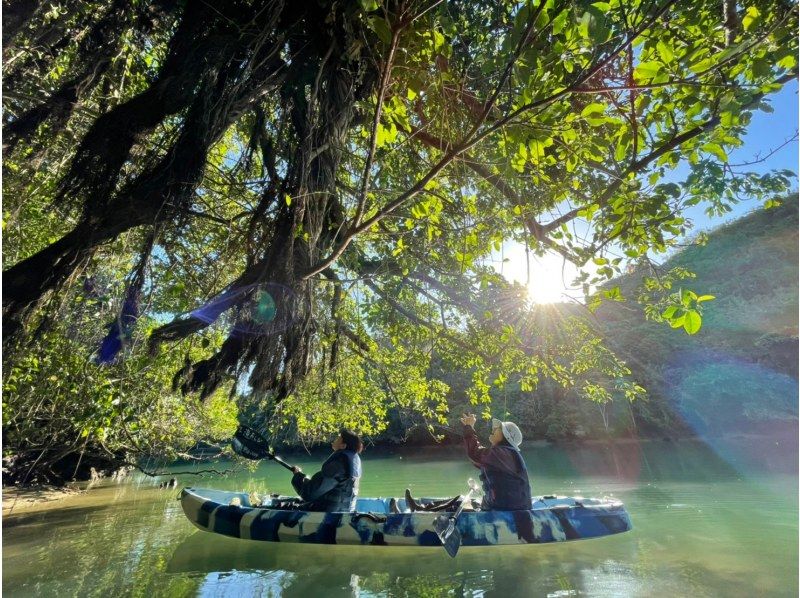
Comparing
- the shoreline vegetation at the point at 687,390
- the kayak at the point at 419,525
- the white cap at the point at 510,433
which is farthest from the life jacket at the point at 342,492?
the shoreline vegetation at the point at 687,390

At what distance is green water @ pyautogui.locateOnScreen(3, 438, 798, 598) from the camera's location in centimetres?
477

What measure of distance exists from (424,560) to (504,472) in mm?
1472

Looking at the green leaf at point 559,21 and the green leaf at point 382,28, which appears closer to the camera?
the green leaf at point 559,21

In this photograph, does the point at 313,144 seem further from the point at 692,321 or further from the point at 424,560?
the point at 424,560

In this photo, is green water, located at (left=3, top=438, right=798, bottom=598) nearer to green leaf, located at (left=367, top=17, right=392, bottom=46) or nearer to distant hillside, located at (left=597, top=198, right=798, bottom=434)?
green leaf, located at (left=367, top=17, right=392, bottom=46)

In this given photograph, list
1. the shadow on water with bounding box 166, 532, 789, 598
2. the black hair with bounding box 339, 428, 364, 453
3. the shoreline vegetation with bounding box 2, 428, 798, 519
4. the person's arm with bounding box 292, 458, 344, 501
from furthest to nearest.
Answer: the shoreline vegetation with bounding box 2, 428, 798, 519, the black hair with bounding box 339, 428, 364, 453, the person's arm with bounding box 292, 458, 344, 501, the shadow on water with bounding box 166, 532, 789, 598

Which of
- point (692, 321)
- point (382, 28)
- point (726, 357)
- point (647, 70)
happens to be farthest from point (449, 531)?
point (726, 357)

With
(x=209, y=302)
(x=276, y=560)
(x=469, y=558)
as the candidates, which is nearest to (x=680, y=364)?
(x=469, y=558)

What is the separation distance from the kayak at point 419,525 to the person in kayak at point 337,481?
349 millimetres

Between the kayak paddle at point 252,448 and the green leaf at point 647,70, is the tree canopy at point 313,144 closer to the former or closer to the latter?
the green leaf at point 647,70

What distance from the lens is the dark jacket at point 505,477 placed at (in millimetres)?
6031

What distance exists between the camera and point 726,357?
2267cm

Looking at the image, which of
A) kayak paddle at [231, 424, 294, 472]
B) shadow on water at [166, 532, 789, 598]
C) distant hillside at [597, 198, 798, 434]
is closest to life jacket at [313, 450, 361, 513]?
shadow on water at [166, 532, 789, 598]

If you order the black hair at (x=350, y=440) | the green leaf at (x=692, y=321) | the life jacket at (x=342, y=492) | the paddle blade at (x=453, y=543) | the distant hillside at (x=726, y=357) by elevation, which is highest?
the distant hillside at (x=726, y=357)
